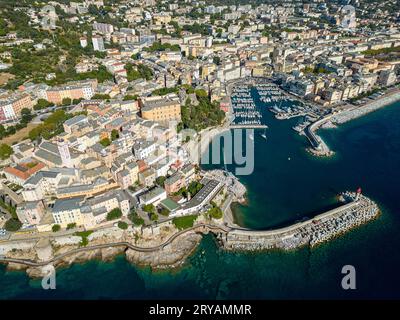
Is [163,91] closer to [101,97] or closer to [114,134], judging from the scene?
[101,97]

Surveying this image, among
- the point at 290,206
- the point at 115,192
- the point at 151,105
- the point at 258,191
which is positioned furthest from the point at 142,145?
the point at 290,206

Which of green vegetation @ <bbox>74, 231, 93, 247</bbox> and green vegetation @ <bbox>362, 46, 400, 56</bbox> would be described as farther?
green vegetation @ <bbox>362, 46, 400, 56</bbox>

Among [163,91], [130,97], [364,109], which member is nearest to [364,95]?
[364,109]

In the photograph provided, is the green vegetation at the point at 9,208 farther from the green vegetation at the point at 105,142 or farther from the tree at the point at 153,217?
the tree at the point at 153,217

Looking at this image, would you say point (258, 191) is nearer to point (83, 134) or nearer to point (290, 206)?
point (290, 206)

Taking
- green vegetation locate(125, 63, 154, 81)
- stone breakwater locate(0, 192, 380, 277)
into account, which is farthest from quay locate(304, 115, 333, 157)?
green vegetation locate(125, 63, 154, 81)

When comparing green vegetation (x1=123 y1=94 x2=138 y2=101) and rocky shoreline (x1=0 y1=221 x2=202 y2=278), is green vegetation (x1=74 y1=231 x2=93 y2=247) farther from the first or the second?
green vegetation (x1=123 y1=94 x2=138 y2=101)
